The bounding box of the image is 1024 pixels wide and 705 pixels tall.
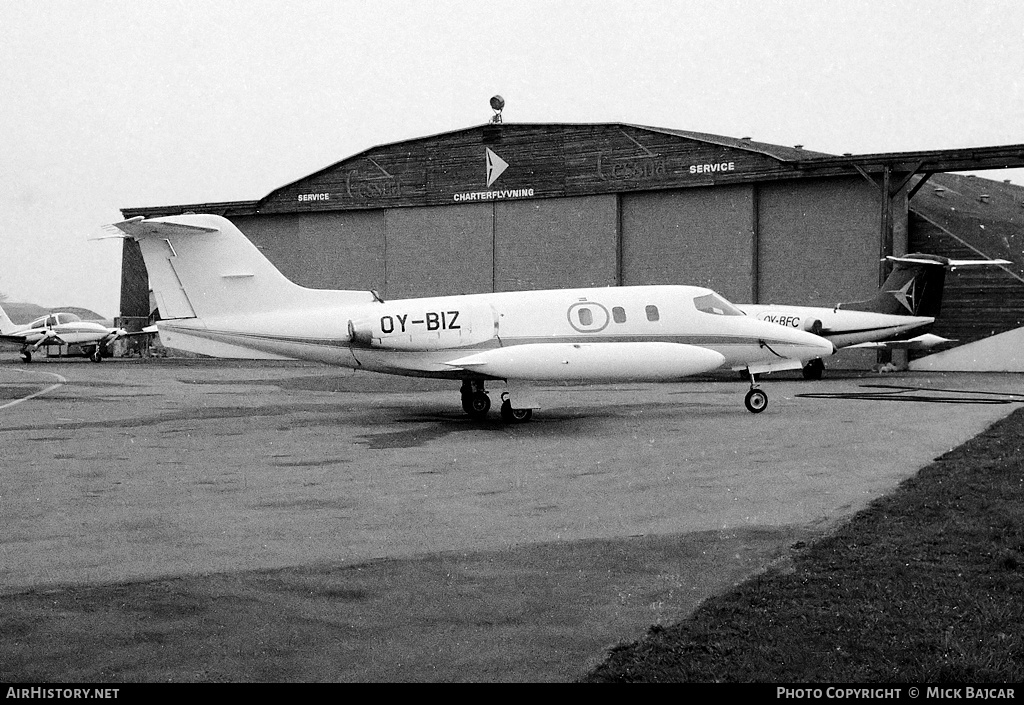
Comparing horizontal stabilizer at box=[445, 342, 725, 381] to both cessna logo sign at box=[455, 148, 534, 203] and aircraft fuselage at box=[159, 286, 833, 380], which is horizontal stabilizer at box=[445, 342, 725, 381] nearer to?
aircraft fuselage at box=[159, 286, 833, 380]

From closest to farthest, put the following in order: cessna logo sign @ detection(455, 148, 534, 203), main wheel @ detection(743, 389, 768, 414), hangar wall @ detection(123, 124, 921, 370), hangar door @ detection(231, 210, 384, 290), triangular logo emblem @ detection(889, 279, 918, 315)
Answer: main wheel @ detection(743, 389, 768, 414) → triangular logo emblem @ detection(889, 279, 918, 315) → hangar wall @ detection(123, 124, 921, 370) → cessna logo sign @ detection(455, 148, 534, 203) → hangar door @ detection(231, 210, 384, 290)

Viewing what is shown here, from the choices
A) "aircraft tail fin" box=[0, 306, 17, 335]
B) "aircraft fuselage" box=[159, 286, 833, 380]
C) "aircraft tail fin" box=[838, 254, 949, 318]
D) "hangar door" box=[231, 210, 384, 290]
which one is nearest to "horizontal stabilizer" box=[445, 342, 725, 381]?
"aircraft fuselage" box=[159, 286, 833, 380]

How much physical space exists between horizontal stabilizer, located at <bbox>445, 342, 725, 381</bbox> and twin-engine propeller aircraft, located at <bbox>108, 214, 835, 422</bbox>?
0.04m

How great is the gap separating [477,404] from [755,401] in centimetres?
580

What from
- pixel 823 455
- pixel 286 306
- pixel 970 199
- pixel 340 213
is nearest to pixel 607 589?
pixel 823 455

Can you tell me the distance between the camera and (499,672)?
542 centimetres

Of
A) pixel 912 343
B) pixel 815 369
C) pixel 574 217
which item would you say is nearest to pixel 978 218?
pixel 912 343

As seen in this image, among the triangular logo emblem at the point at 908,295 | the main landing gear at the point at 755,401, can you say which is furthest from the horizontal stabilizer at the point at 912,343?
the main landing gear at the point at 755,401

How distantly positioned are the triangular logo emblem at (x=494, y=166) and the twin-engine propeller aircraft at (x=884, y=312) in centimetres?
1570

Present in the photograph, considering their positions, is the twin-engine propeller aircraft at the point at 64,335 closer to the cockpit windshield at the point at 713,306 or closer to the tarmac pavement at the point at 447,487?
the tarmac pavement at the point at 447,487

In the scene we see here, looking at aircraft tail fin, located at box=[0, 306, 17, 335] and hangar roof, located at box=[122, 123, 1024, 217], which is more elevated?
hangar roof, located at box=[122, 123, 1024, 217]

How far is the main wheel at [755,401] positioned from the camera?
2069cm

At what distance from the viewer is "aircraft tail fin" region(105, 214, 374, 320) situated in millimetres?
19578

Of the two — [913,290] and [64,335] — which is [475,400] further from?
[64,335]
